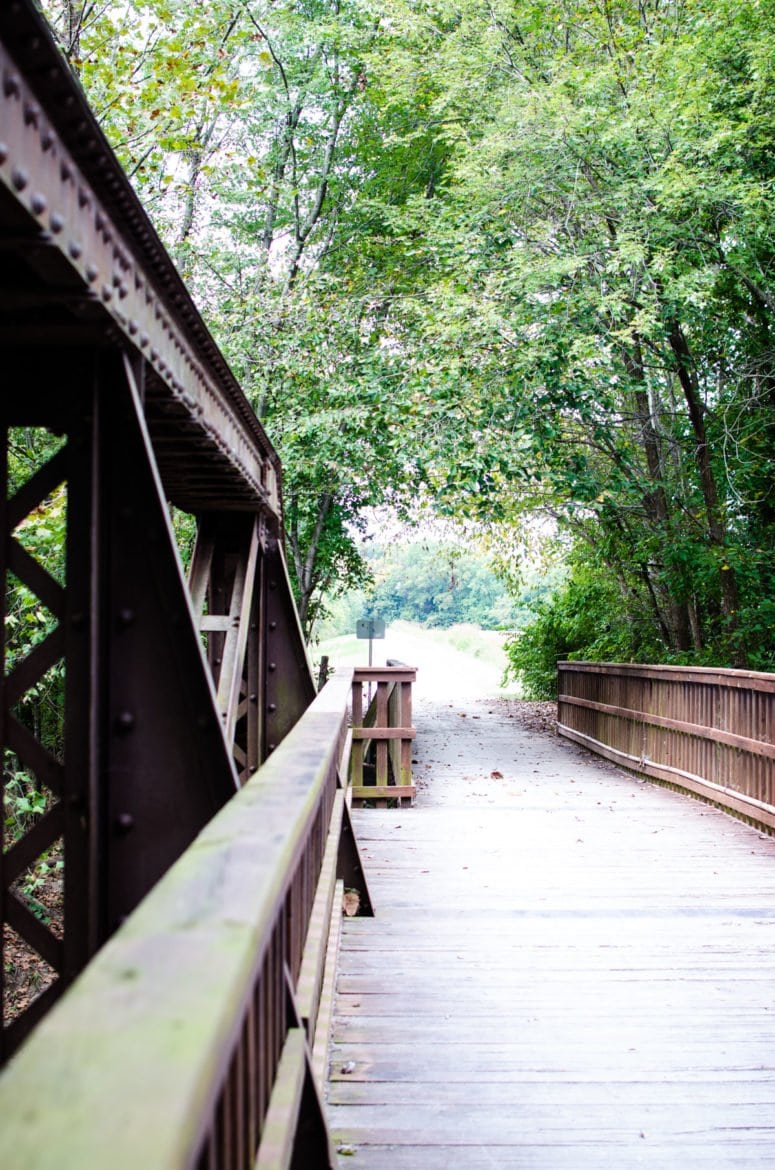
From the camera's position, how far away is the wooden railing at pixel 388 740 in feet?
29.2

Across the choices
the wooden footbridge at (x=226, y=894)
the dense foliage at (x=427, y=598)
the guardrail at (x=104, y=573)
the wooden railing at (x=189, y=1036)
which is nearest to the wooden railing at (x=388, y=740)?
the wooden footbridge at (x=226, y=894)

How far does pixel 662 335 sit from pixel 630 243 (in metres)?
1.39

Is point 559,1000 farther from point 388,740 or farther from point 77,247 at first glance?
point 388,740

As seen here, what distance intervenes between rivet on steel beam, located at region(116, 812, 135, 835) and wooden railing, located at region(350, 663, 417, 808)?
6762 mm

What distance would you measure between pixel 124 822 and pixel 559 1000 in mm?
2791

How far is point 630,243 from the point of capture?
980cm

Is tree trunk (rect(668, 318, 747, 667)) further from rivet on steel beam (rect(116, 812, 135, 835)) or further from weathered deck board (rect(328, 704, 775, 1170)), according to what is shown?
rivet on steel beam (rect(116, 812, 135, 835))

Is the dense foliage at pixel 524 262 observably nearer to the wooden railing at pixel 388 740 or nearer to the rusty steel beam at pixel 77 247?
the wooden railing at pixel 388 740

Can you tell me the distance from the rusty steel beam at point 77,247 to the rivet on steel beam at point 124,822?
978mm

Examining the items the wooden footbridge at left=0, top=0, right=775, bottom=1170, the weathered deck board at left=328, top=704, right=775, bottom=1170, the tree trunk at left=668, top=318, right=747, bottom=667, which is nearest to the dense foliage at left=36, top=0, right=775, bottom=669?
the tree trunk at left=668, top=318, right=747, bottom=667

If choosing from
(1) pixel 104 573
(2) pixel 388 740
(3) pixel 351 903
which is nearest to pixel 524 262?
(2) pixel 388 740

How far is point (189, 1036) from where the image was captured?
81cm

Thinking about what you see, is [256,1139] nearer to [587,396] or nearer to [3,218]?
[3,218]

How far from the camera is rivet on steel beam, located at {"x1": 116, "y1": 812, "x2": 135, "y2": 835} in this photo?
6.89 feet
